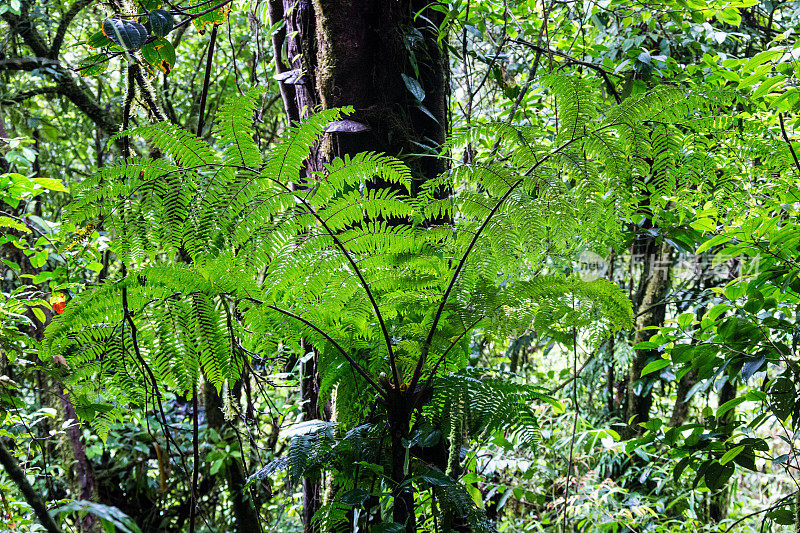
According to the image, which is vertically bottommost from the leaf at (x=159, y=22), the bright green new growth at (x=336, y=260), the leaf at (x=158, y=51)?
the bright green new growth at (x=336, y=260)

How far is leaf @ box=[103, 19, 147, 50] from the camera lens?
4.04ft

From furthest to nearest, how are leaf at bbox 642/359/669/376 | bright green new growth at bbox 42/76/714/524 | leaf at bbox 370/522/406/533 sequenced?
leaf at bbox 642/359/669/376 → bright green new growth at bbox 42/76/714/524 → leaf at bbox 370/522/406/533

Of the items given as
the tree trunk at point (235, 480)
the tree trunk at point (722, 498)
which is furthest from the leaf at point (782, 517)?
the tree trunk at point (235, 480)

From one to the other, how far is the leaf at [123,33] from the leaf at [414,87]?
30.5 inches

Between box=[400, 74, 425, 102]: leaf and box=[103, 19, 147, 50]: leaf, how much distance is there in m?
0.77

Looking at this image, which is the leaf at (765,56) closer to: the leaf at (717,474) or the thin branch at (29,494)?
the leaf at (717,474)

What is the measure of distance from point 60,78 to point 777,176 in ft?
13.4

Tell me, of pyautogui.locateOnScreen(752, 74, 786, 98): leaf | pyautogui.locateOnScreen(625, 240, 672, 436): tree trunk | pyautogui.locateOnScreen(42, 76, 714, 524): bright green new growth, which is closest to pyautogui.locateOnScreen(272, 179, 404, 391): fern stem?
pyautogui.locateOnScreen(42, 76, 714, 524): bright green new growth

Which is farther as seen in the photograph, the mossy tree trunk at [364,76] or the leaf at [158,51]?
the mossy tree trunk at [364,76]

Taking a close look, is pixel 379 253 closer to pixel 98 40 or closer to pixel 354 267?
pixel 354 267

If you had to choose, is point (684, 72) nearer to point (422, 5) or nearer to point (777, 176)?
point (777, 176)

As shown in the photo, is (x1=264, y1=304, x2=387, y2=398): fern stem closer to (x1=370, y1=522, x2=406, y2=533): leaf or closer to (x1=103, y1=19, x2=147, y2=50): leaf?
(x1=370, y1=522, x2=406, y2=533): leaf

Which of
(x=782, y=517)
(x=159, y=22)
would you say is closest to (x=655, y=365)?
(x=782, y=517)

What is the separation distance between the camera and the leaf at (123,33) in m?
1.23
